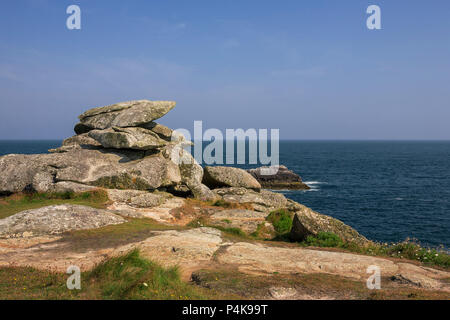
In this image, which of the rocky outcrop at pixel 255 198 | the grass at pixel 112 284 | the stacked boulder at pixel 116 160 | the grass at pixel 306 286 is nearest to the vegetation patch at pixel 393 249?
the grass at pixel 306 286

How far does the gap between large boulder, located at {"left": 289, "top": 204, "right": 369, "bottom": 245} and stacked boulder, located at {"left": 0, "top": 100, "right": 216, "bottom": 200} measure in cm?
1219

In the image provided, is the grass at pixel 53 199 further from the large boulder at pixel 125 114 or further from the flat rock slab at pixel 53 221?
the large boulder at pixel 125 114

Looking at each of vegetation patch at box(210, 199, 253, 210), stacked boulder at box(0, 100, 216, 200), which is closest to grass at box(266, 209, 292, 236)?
vegetation patch at box(210, 199, 253, 210)

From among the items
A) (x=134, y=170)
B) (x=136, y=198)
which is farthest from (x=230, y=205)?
(x=134, y=170)

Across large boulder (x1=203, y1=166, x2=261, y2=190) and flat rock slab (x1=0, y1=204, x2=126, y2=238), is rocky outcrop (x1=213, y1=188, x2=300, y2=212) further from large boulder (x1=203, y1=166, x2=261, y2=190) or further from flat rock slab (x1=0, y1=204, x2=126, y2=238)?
flat rock slab (x1=0, y1=204, x2=126, y2=238)

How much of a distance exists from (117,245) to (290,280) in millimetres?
7882

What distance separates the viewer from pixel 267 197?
3269 centimetres

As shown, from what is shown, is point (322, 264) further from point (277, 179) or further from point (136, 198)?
point (277, 179)

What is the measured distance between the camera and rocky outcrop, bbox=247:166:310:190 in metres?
66.4

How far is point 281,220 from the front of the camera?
22.7 metres

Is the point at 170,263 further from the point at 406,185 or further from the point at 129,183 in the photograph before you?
the point at 406,185
